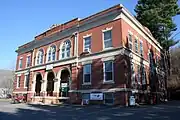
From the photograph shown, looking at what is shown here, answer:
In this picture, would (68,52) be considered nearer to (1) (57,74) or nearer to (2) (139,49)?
(1) (57,74)

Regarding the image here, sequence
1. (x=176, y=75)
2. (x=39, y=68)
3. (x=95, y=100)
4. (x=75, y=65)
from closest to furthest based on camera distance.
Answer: (x=95, y=100), (x=75, y=65), (x=39, y=68), (x=176, y=75)

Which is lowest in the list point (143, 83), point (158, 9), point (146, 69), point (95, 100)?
point (95, 100)

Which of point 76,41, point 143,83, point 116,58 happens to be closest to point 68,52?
point 76,41

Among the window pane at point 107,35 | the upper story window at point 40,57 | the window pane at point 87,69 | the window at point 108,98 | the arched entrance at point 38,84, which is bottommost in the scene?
the window at point 108,98

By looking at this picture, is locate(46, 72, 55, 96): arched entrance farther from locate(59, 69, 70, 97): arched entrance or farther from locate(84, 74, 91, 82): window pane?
locate(84, 74, 91, 82): window pane

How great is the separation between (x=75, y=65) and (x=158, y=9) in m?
22.7

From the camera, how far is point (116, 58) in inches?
734

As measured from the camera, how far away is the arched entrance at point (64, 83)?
2401 cm

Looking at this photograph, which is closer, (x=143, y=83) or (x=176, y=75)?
(x=143, y=83)

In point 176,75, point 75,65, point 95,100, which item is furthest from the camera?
point 176,75

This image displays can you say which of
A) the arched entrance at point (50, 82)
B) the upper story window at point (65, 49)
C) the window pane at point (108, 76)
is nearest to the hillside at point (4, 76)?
the arched entrance at point (50, 82)

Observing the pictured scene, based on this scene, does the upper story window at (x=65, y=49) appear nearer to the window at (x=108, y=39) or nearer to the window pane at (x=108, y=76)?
the window at (x=108, y=39)

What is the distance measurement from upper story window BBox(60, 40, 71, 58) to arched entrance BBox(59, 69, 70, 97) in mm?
2073

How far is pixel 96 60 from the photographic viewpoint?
66.7 ft
